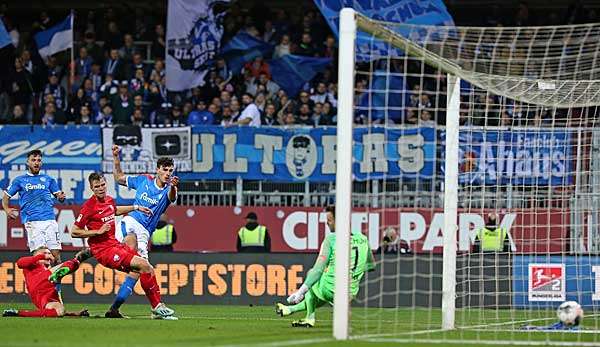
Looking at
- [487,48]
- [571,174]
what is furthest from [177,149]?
[487,48]

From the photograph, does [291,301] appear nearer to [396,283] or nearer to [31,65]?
[396,283]

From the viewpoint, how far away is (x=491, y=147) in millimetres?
20750

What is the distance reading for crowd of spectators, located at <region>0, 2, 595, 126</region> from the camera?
24.6 m

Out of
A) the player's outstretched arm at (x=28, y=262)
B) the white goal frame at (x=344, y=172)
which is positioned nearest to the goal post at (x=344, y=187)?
the white goal frame at (x=344, y=172)

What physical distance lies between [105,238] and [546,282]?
827 centimetres

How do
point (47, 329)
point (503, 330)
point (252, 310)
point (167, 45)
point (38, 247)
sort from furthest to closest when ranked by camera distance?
point (167, 45) < point (252, 310) < point (38, 247) < point (503, 330) < point (47, 329)

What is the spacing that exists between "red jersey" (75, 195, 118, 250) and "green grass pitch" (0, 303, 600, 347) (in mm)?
1015

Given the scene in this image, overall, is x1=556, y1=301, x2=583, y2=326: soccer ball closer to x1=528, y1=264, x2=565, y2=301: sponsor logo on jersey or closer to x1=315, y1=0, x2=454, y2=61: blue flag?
x1=528, y1=264, x2=565, y2=301: sponsor logo on jersey

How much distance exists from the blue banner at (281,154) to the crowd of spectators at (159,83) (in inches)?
45.7

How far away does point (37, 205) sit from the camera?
688 inches

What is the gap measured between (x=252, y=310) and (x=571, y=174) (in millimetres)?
5790

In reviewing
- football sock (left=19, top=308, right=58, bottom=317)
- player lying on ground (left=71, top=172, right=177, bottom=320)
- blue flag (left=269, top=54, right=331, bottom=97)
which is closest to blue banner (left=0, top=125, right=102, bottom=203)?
blue flag (left=269, top=54, right=331, bottom=97)

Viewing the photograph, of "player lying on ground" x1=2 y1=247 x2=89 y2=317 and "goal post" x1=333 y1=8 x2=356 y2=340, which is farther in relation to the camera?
"player lying on ground" x1=2 y1=247 x2=89 y2=317

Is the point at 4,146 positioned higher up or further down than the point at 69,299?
higher up
